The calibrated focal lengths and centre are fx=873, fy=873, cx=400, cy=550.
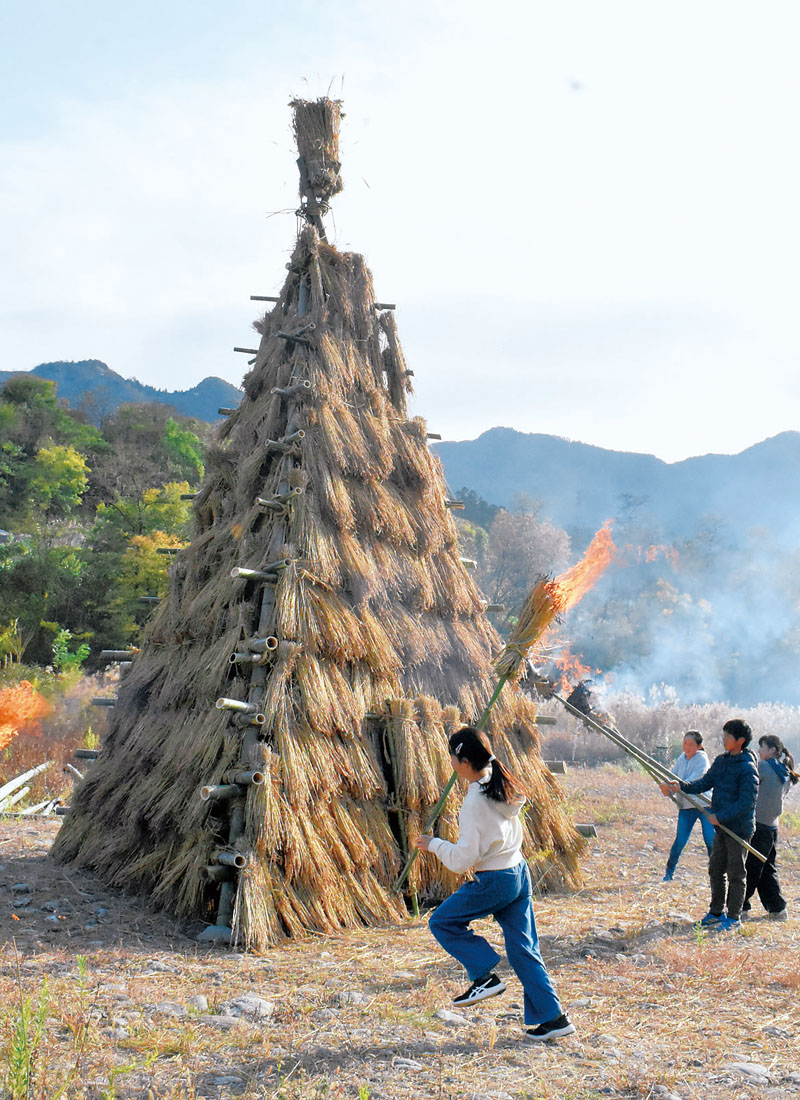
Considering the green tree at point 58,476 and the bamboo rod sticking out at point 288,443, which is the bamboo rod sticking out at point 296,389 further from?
the green tree at point 58,476

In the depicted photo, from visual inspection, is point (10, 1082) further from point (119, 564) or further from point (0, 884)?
point (119, 564)

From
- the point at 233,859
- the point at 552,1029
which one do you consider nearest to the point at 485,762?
the point at 552,1029

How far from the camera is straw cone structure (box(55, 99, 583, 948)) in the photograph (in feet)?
20.8

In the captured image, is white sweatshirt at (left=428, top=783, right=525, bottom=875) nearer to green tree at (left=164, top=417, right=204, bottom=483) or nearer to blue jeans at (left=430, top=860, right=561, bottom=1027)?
blue jeans at (left=430, top=860, right=561, bottom=1027)

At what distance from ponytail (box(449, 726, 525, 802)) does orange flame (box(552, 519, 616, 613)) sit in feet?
6.76

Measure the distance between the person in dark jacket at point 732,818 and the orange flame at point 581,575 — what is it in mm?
1591

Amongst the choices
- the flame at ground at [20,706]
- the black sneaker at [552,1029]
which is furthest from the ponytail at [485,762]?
the flame at ground at [20,706]

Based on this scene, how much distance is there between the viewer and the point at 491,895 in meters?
4.33

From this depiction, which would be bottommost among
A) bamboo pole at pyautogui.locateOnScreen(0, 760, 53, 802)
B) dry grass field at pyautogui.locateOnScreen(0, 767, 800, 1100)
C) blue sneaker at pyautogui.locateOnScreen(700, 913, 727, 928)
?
blue sneaker at pyautogui.locateOnScreen(700, 913, 727, 928)

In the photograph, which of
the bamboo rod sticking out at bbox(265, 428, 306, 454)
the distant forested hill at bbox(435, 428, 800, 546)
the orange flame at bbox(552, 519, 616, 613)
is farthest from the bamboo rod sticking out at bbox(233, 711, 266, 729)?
the distant forested hill at bbox(435, 428, 800, 546)

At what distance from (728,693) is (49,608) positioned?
33995 mm

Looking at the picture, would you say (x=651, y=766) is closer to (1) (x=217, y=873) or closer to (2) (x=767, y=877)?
(2) (x=767, y=877)

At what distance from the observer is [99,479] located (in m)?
40.8

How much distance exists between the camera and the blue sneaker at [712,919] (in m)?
6.95
